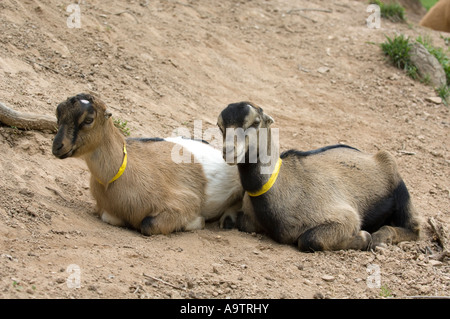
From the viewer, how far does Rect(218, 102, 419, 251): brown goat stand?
6.07 m

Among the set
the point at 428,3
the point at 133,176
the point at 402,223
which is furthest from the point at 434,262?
the point at 428,3

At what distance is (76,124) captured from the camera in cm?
577

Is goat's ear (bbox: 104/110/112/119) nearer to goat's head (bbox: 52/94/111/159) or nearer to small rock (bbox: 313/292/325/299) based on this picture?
goat's head (bbox: 52/94/111/159)

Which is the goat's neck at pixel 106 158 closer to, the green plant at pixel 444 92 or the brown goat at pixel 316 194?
the brown goat at pixel 316 194

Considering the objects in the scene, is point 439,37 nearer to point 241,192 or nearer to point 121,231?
point 241,192

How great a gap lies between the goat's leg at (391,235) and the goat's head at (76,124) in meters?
3.33

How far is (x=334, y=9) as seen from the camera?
14.2 meters

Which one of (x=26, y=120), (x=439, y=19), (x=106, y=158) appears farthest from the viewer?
(x=439, y=19)

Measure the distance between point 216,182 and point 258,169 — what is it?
825mm

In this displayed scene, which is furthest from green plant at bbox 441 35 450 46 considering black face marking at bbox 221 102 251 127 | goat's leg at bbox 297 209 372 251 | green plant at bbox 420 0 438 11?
black face marking at bbox 221 102 251 127

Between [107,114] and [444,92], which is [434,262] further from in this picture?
[444,92]

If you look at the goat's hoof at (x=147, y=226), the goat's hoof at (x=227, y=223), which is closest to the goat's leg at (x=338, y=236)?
the goat's hoof at (x=227, y=223)

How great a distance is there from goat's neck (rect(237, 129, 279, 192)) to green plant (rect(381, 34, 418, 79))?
6.51 meters

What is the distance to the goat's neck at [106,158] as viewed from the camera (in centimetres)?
608
